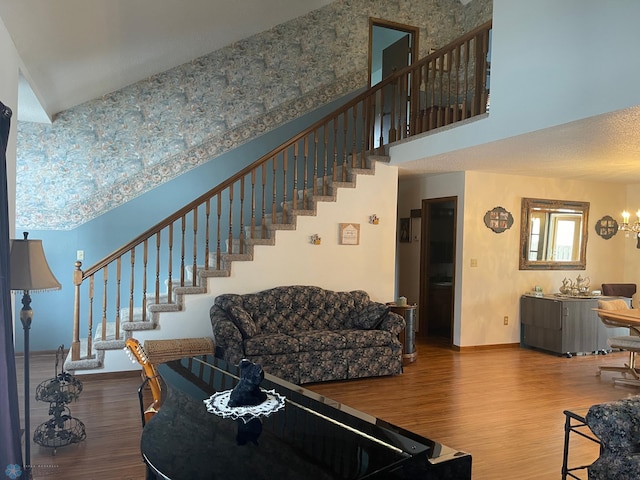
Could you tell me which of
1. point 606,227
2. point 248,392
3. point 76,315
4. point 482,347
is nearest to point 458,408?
point 482,347

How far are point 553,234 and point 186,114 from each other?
219 inches

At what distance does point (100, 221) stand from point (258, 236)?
2.04 metres

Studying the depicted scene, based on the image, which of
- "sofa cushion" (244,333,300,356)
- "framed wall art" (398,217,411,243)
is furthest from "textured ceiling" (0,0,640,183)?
"sofa cushion" (244,333,300,356)

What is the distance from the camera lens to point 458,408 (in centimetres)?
436

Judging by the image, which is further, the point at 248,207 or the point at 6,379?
the point at 248,207

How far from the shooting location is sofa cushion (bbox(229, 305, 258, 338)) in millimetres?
4934

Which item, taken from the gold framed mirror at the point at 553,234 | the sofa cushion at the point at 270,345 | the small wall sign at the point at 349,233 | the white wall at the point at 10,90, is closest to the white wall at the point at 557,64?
the small wall sign at the point at 349,233

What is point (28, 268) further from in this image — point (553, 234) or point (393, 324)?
point (553, 234)

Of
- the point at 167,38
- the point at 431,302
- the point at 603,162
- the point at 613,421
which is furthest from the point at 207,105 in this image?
the point at 613,421

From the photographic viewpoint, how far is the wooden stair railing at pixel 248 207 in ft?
16.6

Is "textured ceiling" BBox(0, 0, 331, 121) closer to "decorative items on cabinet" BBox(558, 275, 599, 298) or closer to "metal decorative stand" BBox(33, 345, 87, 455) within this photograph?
"metal decorative stand" BBox(33, 345, 87, 455)

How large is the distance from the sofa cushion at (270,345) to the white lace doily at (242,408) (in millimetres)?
2519

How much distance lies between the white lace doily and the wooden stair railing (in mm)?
2997

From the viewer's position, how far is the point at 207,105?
668 cm
